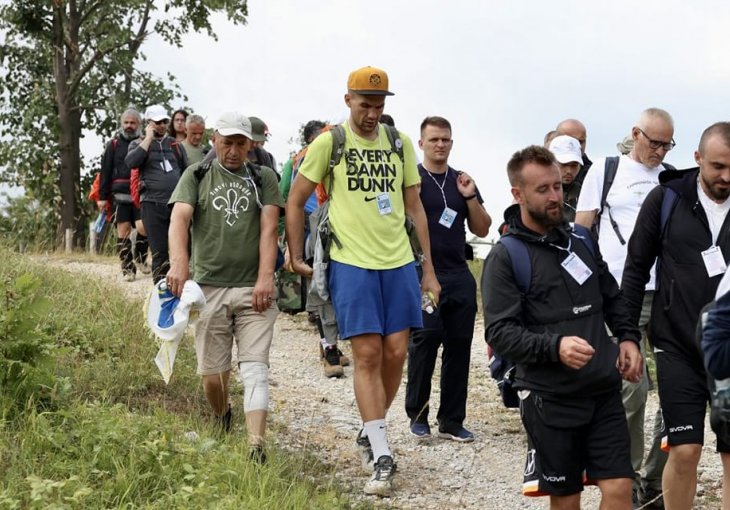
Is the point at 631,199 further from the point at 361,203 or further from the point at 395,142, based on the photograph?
the point at 361,203

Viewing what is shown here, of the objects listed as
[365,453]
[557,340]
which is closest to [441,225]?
[365,453]

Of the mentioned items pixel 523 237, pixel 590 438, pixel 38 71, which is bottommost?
pixel 590 438

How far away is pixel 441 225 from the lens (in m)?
7.89

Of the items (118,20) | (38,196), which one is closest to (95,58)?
(118,20)

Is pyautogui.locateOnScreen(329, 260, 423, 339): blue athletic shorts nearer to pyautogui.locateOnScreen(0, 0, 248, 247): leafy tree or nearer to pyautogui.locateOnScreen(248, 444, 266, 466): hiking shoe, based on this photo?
pyautogui.locateOnScreen(248, 444, 266, 466): hiking shoe

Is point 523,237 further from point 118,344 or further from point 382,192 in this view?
point 118,344

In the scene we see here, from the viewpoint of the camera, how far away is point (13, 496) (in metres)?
5.07

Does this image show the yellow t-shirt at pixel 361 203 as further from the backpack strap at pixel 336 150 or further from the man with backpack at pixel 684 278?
the man with backpack at pixel 684 278

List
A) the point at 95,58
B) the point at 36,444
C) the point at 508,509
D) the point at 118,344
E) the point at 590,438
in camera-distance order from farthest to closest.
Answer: the point at 95,58 → the point at 118,344 → the point at 508,509 → the point at 36,444 → the point at 590,438

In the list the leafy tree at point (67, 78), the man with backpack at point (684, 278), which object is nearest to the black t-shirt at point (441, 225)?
the man with backpack at point (684, 278)

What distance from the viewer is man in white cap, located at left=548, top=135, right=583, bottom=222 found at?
24.8 feet

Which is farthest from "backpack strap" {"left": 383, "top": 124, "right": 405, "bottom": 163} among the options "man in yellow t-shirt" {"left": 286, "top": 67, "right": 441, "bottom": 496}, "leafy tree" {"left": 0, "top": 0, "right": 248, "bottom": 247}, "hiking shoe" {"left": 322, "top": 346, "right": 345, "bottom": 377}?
"leafy tree" {"left": 0, "top": 0, "right": 248, "bottom": 247}

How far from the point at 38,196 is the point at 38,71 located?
2677mm

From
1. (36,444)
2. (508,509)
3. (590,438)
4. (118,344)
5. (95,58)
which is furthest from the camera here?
(95,58)
